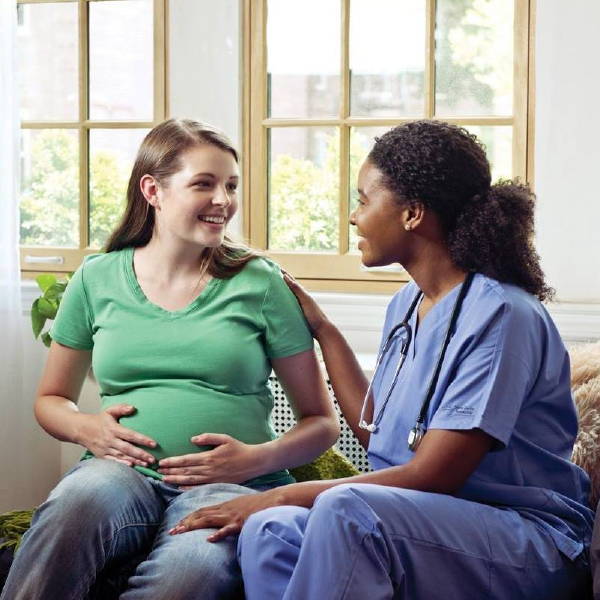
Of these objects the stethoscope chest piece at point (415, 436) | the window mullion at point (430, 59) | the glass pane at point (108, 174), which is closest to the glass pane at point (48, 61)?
the glass pane at point (108, 174)

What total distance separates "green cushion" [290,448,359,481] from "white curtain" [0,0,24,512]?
1.05 meters

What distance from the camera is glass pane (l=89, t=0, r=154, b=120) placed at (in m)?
3.39

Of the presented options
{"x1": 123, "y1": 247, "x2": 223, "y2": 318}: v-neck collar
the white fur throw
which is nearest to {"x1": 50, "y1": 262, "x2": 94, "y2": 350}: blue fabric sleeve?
{"x1": 123, "y1": 247, "x2": 223, "y2": 318}: v-neck collar

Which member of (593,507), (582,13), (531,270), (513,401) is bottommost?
(593,507)

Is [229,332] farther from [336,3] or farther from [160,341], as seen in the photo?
[336,3]

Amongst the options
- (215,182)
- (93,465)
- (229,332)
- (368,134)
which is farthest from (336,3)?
(93,465)

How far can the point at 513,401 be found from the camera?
1746mm

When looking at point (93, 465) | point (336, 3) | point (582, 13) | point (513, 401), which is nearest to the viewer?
point (513, 401)

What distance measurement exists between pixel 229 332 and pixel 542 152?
1180 millimetres

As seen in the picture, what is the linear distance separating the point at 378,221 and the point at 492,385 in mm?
383

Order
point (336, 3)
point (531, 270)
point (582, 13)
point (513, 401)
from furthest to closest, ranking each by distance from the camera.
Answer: point (336, 3) < point (582, 13) < point (531, 270) < point (513, 401)

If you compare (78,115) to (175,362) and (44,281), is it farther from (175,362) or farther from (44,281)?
(175,362)

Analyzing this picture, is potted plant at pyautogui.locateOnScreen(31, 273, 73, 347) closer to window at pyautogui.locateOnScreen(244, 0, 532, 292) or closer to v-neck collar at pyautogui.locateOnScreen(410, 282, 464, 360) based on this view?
window at pyautogui.locateOnScreen(244, 0, 532, 292)

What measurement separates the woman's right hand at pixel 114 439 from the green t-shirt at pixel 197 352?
0.02 metres
